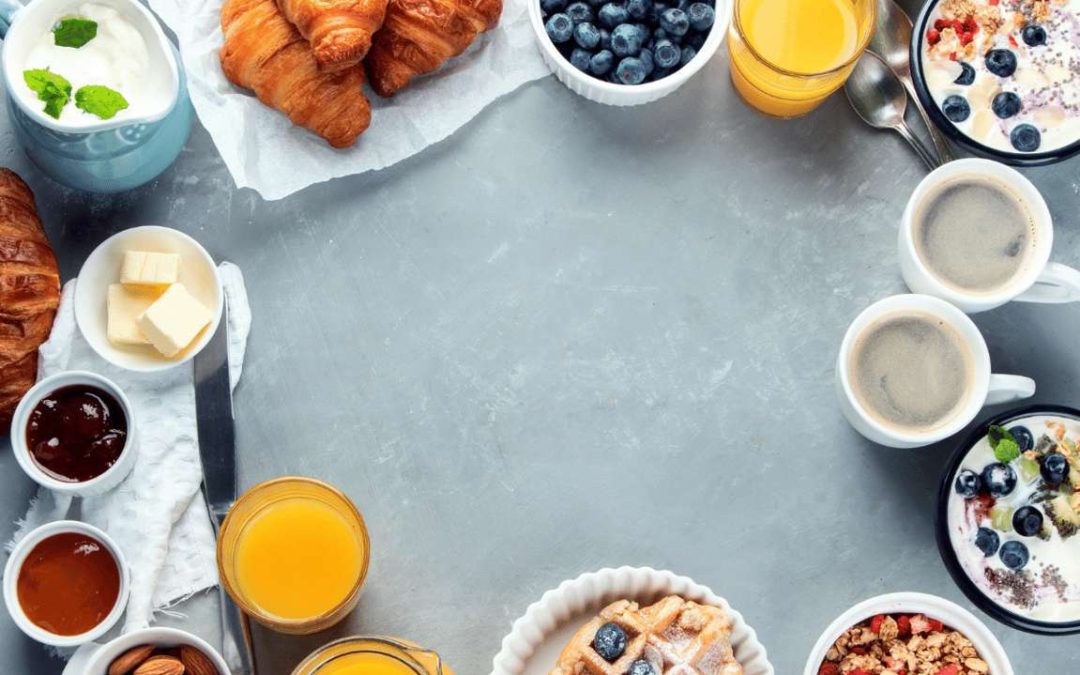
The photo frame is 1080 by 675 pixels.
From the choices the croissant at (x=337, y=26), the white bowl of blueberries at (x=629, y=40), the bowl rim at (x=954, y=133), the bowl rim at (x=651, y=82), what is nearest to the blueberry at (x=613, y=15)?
the white bowl of blueberries at (x=629, y=40)

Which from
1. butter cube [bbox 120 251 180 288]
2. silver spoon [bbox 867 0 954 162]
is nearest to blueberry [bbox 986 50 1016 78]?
silver spoon [bbox 867 0 954 162]

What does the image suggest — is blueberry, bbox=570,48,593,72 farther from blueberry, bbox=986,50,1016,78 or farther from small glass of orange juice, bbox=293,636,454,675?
small glass of orange juice, bbox=293,636,454,675

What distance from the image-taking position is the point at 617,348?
2.37 m

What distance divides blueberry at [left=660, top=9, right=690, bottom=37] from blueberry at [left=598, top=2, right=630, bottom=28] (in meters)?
0.07

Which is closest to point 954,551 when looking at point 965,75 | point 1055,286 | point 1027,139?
point 1055,286

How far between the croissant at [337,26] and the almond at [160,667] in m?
1.03

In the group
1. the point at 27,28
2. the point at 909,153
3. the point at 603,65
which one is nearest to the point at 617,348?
the point at 603,65

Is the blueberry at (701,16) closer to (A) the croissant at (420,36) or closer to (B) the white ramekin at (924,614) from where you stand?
(A) the croissant at (420,36)

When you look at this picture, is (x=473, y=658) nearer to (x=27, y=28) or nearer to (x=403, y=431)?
(x=403, y=431)

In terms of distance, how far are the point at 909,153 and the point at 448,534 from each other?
112 centimetres

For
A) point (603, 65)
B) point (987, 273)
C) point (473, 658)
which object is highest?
point (603, 65)

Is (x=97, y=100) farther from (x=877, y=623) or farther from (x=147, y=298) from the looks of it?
(x=877, y=623)

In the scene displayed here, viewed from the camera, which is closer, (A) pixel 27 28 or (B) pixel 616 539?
(A) pixel 27 28

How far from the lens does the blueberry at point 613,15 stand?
Result: 7.54 ft
